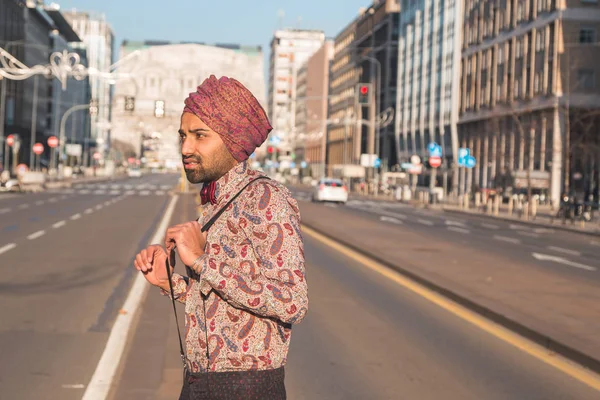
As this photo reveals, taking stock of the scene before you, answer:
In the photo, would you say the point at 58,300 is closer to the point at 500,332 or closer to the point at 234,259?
the point at 500,332

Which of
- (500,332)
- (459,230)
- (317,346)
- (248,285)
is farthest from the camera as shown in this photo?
(459,230)

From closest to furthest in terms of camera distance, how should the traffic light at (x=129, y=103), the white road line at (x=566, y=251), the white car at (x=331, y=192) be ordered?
the white road line at (x=566, y=251) → the traffic light at (x=129, y=103) → the white car at (x=331, y=192)

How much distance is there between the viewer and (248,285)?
3166 mm

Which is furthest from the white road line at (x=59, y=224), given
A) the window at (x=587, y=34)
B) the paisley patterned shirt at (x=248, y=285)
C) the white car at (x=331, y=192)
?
the window at (x=587, y=34)

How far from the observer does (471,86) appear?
88375 mm

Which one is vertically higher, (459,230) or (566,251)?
(459,230)

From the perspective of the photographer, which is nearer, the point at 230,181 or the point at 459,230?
the point at 230,181

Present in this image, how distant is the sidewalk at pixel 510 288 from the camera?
10734 mm

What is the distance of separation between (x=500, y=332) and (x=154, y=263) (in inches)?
334

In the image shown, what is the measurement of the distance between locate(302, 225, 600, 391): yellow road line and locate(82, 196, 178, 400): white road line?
3.96 m

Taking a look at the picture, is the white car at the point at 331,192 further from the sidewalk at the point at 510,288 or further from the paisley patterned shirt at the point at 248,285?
the paisley patterned shirt at the point at 248,285

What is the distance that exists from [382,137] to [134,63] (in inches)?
3500

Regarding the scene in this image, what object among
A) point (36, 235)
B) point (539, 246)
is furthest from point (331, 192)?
point (36, 235)

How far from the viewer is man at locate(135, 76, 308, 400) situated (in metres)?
3.20
